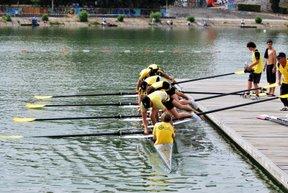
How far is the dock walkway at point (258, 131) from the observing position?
14.5 meters

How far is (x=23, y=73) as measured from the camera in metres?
33.4

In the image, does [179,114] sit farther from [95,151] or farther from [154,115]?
[95,151]

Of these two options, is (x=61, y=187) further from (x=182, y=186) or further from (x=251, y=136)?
(x=251, y=136)

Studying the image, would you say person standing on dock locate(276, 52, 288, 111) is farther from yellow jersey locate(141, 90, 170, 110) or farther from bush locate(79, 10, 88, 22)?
bush locate(79, 10, 88, 22)

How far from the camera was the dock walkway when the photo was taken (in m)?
14.5

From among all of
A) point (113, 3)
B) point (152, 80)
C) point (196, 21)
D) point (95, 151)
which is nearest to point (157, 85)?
point (152, 80)

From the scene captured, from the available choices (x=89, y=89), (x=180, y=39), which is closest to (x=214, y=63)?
(x=89, y=89)

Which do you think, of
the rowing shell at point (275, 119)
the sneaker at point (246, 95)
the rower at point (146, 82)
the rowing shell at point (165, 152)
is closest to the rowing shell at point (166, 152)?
the rowing shell at point (165, 152)

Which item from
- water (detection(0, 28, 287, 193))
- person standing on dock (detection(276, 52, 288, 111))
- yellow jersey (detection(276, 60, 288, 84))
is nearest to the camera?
water (detection(0, 28, 287, 193))

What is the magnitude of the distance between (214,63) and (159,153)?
26.7m

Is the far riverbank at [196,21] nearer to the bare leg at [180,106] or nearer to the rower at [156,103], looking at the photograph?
the bare leg at [180,106]

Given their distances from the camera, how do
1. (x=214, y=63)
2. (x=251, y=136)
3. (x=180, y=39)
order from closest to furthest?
(x=251, y=136) → (x=214, y=63) → (x=180, y=39)

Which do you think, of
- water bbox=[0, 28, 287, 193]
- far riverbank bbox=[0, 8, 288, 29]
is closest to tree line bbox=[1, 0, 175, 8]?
far riverbank bbox=[0, 8, 288, 29]

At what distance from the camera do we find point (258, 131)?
17.6 meters
